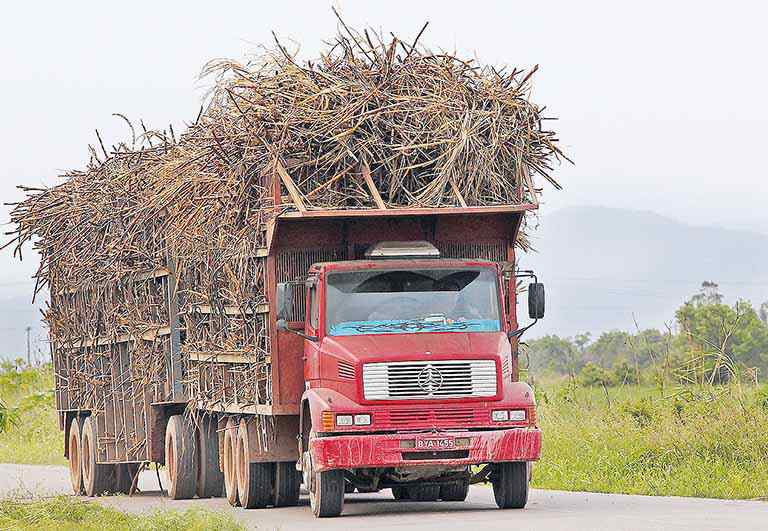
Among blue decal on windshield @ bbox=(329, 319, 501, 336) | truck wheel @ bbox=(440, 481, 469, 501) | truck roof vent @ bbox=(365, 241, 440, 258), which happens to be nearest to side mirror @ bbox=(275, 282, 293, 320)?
blue decal on windshield @ bbox=(329, 319, 501, 336)

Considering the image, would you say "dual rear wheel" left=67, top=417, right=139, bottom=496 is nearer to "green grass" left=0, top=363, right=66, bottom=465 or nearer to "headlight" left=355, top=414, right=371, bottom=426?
"headlight" left=355, top=414, right=371, bottom=426

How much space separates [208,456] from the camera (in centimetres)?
2258

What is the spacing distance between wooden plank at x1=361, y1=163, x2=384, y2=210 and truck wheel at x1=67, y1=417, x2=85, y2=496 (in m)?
10.7

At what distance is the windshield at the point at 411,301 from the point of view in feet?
58.4

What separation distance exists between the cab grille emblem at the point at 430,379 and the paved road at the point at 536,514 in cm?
138

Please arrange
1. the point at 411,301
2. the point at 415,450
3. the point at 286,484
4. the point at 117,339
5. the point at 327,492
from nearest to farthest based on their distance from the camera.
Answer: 1. the point at 415,450
2. the point at 327,492
3. the point at 411,301
4. the point at 286,484
5. the point at 117,339

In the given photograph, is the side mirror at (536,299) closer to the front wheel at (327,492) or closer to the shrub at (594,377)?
the front wheel at (327,492)

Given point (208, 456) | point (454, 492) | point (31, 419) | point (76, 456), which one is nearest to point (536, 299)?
point (454, 492)

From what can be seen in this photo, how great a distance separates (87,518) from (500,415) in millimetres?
4548

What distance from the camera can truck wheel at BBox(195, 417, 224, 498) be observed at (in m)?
22.6

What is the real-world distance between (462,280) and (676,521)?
4119mm

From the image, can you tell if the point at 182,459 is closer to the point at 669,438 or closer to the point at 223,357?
the point at 223,357

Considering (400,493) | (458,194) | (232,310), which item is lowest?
(400,493)

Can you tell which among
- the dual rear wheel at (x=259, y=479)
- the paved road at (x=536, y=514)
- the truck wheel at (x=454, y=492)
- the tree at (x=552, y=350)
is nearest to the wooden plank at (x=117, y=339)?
the paved road at (x=536, y=514)
